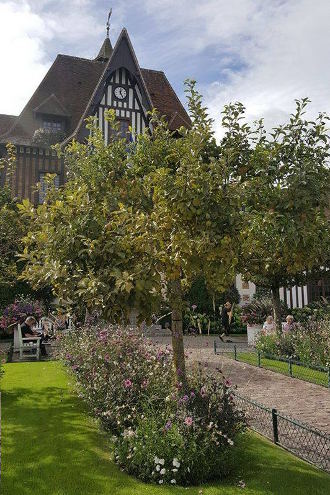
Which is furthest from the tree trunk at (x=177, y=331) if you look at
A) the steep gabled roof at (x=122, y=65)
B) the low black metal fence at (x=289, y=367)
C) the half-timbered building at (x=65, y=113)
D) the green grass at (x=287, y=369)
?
the steep gabled roof at (x=122, y=65)

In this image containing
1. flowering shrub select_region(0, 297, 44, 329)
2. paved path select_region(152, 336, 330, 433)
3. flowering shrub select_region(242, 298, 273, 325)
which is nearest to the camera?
paved path select_region(152, 336, 330, 433)

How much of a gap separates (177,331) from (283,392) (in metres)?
4.10

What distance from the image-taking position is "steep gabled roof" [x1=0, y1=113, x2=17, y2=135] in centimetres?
2255

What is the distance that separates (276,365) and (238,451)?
260 inches

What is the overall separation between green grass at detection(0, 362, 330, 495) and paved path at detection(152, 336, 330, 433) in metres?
1.62

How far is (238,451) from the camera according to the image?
17.7ft

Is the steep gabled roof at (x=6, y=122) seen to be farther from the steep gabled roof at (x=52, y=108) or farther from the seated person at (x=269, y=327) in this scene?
the seated person at (x=269, y=327)

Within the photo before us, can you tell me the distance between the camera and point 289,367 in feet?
34.2

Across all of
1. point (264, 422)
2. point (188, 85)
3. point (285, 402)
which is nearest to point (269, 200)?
point (188, 85)

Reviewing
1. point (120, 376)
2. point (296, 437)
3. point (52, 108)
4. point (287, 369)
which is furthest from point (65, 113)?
point (296, 437)

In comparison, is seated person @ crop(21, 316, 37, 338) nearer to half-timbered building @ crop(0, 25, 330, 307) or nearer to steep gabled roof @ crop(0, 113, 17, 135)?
half-timbered building @ crop(0, 25, 330, 307)

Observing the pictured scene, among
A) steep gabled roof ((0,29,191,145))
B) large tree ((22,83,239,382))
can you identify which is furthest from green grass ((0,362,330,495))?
steep gabled roof ((0,29,191,145))

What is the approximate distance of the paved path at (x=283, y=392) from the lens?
24.7ft

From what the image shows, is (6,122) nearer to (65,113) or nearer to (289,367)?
(65,113)
